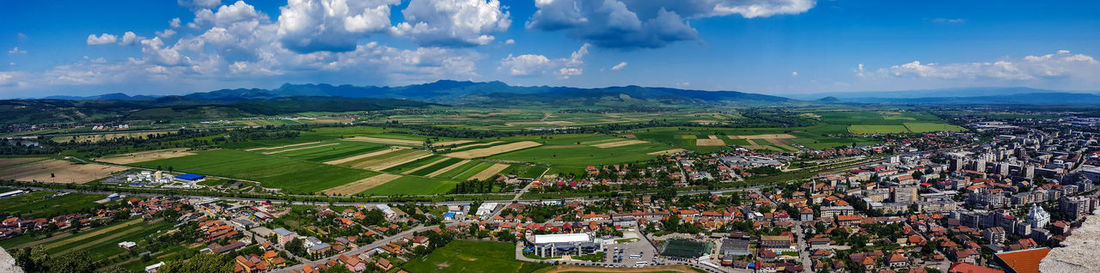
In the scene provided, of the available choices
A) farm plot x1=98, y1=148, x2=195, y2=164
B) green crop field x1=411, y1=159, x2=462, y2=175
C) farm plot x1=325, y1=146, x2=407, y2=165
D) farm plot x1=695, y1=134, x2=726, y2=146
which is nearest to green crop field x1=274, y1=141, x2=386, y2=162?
farm plot x1=325, y1=146, x2=407, y2=165

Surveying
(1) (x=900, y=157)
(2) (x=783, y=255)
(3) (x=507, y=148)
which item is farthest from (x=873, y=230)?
(3) (x=507, y=148)

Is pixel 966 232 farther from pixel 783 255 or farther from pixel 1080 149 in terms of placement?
pixel 1080 149

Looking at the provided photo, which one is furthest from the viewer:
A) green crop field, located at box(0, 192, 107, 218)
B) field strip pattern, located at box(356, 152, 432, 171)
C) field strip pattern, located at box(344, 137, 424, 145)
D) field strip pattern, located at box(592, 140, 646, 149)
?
field strip pattern, located at box(344, 137, 424, 145)

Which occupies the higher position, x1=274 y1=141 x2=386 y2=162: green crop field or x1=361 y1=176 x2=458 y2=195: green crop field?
→ x1=274 y1=141 x2=386 y2=162: green crop field

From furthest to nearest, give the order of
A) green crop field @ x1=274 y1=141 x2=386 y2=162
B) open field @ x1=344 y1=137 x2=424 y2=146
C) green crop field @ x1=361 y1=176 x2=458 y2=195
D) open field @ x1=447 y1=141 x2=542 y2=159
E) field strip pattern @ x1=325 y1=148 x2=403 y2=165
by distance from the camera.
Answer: open field @ x1=344 y1=137 x2=424 y2=146 < open field @ x1=447 y1=141 x2=542 y2=159 < green crop field @ x1=274 y1=141 x2=386 y2=162 < field strip pattern @ x1=325 y1=148 x2=403 y2=165 < green crop field @ x1=361 y1=176 x2=458 y2=195

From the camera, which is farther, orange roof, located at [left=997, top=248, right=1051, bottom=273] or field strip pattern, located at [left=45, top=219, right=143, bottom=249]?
field strip pattern, located at [left=45, top=219, right=143, bottom=249]

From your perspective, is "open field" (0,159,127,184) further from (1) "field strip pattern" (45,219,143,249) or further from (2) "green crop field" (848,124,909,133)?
(2) "green crop field" (848,124,909,133)

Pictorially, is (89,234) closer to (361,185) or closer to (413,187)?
(361,185)
